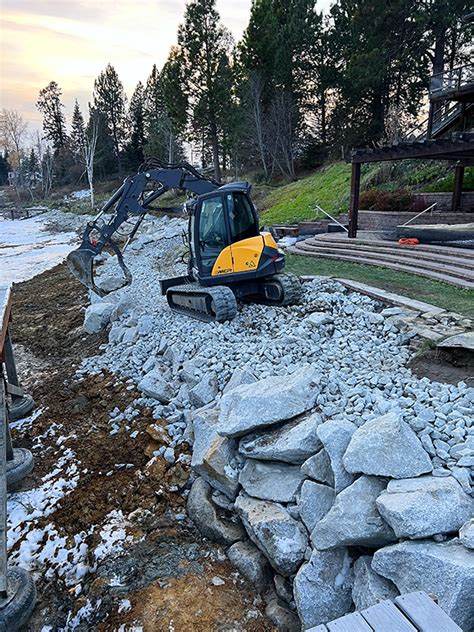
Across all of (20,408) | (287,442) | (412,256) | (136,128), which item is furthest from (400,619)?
(136,128)

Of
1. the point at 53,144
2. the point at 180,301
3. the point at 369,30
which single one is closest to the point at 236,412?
the point at 180,301

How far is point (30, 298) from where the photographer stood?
528 inches

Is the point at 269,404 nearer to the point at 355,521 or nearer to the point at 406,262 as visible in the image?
the point at 355,521

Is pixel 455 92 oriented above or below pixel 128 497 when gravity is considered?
above

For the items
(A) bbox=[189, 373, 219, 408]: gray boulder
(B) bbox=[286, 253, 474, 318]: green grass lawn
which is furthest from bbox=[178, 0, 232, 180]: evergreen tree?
(A) bbox=[189, 373, 219, 408]: gray boulder

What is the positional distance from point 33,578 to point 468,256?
9554mm

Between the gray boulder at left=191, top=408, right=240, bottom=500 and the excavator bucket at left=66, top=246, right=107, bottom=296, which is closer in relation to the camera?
the gray boulder at left=191, top=408, right=240, bottom=500

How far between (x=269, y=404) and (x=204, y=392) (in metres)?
1.47

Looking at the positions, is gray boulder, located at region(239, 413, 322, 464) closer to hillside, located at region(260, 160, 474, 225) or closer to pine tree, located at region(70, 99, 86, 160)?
hillside, located at region(260, 160, 474, 225)

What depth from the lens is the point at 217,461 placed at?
444 cm

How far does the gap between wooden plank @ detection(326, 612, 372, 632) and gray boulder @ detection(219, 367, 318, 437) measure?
2.32m

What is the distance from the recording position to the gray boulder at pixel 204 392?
5.67m

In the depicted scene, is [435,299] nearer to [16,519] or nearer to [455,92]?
[16,519]

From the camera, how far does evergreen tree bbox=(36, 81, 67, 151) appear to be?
193 ft
